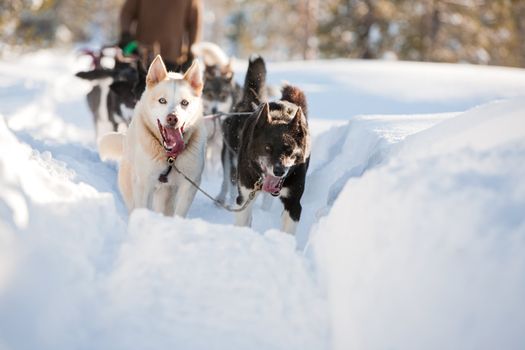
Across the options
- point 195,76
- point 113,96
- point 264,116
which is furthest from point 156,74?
point 113,96

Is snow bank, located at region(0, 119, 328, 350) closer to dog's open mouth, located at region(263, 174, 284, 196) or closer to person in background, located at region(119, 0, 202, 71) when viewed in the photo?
dog's open mouth, located at region(263, 174, 284, 196)

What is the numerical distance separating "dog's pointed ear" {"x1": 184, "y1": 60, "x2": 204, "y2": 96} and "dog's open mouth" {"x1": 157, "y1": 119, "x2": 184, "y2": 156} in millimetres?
319

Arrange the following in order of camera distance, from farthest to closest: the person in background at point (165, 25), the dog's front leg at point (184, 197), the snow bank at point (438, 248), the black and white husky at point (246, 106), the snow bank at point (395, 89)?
the snow bank at point (395, 89), the person in background at point (165, 25), the black and white husky at point (246, 106), the dog's front leg at point (184, 197), the snow bank at point (438, 248)

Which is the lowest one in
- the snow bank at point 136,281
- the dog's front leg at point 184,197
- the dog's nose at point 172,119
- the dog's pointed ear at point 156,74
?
the dog's front leg at point 184,197

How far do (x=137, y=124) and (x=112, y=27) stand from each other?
43.3 metres

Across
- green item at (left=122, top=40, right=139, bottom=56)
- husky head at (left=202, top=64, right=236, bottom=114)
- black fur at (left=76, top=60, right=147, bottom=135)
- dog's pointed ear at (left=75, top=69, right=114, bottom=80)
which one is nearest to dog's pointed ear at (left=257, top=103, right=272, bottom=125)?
black fur at (left=76, top=60, right=147, bottom=135)

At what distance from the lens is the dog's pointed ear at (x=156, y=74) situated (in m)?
4.00

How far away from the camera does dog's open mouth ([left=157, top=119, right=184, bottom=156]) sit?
3941mm

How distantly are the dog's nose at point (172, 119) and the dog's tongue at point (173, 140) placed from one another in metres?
0.06

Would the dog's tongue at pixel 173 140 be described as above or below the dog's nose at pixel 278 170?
above

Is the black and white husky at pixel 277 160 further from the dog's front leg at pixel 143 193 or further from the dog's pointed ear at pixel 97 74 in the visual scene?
the dog's pointed ear at pixel 97 74

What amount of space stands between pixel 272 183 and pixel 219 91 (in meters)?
3.33

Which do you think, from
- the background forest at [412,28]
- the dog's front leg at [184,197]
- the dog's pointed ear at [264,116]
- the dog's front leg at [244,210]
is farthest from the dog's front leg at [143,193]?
the background forest at [412,28]

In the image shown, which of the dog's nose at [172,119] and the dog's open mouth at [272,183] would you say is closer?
the dog's nose at [172,119]
